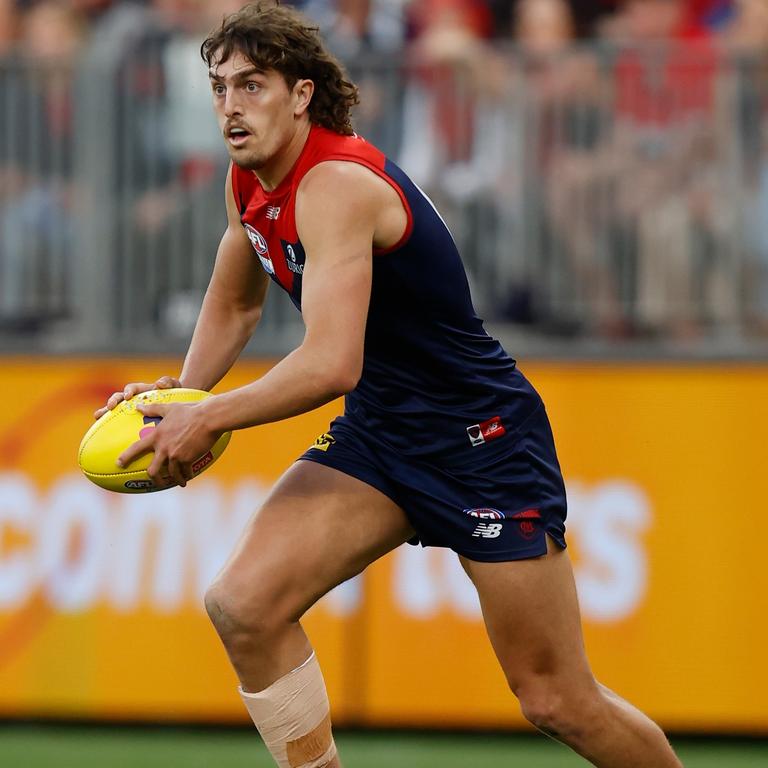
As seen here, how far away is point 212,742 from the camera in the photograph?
6723mm

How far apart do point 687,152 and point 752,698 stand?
95.5 inches

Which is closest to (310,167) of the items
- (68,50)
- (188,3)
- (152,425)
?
(152,425)

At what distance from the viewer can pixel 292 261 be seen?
4414 millimetres

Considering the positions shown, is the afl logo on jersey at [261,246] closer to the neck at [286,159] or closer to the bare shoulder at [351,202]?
the neck at [286,159]

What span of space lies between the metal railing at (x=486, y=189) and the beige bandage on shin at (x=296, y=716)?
8.87 feet

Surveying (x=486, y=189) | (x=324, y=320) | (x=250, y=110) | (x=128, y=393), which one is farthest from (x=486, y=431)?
(x=486, y=189)

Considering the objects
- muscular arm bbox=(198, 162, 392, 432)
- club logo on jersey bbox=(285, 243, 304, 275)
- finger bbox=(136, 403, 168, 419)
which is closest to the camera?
muscular arm bbox=(198, 162, 392, 432)

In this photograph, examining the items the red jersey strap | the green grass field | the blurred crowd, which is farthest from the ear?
the green grass field

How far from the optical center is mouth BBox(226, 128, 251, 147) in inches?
169

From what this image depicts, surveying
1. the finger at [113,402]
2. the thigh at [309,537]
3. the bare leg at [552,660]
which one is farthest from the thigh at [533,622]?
the finger at [113,402]

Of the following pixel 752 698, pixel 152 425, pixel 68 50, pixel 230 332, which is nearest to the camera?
pixel 152 425

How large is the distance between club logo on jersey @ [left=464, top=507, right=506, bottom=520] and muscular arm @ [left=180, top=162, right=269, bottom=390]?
990 mm

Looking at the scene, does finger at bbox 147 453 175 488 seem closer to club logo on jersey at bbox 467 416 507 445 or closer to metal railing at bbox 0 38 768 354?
club logo on jersey at bbox 467 416 507 445

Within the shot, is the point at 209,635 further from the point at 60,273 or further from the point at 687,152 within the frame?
the point at 687,152
